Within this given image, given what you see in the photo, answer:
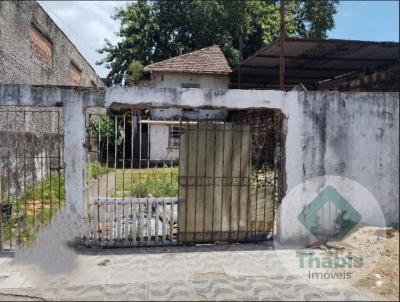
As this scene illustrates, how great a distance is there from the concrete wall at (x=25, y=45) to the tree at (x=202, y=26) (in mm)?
8833

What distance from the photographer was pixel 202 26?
23953mm

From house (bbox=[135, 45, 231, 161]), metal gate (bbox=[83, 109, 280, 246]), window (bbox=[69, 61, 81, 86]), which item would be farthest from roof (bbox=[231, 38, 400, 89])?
window (bbox=[69, 61, 81, 86])

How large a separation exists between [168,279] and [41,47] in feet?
35.6

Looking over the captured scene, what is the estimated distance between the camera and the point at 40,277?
5156mm

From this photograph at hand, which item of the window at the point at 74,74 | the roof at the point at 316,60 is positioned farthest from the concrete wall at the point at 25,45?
the roof at the point at 316,60

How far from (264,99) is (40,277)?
13.6 ft

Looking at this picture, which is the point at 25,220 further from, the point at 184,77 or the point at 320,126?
the point at 184,77

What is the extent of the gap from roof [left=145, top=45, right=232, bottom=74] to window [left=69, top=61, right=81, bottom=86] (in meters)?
3.33

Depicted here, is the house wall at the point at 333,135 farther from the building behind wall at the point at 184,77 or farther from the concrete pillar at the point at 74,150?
the building behind wall at the point at 184,77

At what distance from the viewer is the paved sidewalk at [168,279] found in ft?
15.1

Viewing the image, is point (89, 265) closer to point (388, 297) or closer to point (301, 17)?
point (388, 297)

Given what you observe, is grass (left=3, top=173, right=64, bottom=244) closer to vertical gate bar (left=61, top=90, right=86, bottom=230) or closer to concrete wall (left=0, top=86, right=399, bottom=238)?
vertical gate bar (left=61, top=90, right=86, bottom=230)

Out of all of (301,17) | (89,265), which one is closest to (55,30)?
(89,265)

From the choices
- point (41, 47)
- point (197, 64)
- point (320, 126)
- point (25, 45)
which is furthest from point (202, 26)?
point (320, 126)
